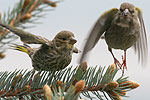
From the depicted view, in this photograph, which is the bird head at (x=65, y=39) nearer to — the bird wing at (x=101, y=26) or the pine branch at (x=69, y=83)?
the pine branch at (x=69, y=83)

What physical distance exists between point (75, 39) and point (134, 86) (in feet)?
2.41

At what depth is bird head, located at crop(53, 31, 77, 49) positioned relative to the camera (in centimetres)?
198

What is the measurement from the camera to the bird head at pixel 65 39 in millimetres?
1983

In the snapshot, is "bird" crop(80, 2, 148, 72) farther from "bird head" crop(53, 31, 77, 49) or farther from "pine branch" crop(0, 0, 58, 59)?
"pine branch" crop(0, 0, 58, 59)

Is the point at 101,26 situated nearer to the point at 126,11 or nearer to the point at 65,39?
the point at 126,11

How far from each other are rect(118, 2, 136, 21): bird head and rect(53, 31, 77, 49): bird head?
89 cm

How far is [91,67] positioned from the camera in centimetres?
154

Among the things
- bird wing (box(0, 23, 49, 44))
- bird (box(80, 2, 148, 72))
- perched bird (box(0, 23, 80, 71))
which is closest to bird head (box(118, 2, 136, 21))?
bird (box(80, 2, 148, 72))

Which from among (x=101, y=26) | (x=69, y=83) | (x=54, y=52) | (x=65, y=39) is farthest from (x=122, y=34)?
(x=69, y=83)

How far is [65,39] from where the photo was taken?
202 centimetres

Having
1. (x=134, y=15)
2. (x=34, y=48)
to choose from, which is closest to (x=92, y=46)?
(x=134, y=15)

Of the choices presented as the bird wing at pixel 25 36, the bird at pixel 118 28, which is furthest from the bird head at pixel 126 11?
the bird wing at pixel 25 36

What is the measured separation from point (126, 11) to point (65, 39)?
94 centimetres

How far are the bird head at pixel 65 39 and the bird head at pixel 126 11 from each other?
895 millimetres
